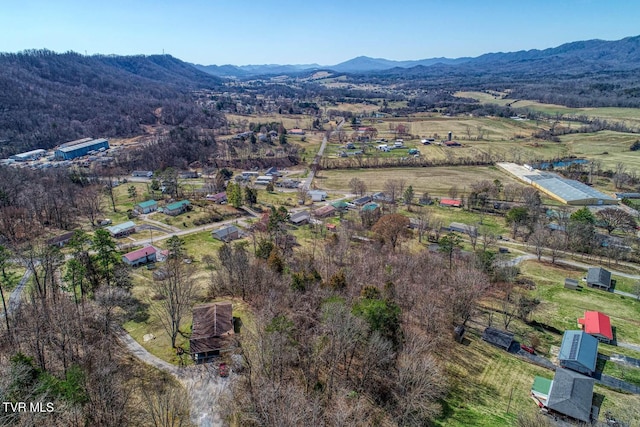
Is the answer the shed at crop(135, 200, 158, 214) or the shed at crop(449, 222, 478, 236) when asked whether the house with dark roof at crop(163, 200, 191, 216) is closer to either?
the shed at crop(135, 200, 158, 214)

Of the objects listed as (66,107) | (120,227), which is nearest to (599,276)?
(120,227)

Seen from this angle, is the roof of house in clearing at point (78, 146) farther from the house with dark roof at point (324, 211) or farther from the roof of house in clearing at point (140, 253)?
the house with dark roof at point (324, 211)

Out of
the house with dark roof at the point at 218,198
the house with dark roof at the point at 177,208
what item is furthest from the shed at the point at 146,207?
the house with dark roof at the point at 218,198

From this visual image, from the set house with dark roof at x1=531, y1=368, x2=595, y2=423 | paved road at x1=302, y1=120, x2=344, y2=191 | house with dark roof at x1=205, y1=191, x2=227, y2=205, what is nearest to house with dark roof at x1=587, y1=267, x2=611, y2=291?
house with dark roof at x1=531, y1=368, x2=595, y2=423

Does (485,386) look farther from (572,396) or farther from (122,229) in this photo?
(122,229)

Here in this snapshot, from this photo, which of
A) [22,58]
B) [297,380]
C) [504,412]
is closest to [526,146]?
[504,412]
